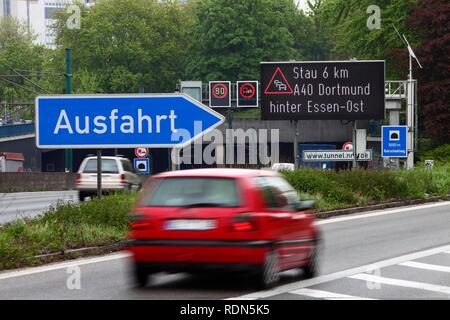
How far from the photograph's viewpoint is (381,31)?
70062 millimetres

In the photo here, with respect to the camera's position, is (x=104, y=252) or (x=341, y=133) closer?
(x=104, y=252)

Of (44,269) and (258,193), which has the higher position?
(258,193)

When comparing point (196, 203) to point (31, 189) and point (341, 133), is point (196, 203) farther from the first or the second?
point (341, 133)

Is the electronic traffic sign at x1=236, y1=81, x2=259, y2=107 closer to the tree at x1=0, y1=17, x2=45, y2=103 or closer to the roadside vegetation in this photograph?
the roadside vegetation

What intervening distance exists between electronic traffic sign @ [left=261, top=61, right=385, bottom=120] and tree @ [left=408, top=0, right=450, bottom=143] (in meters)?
16.9

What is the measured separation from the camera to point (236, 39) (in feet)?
294

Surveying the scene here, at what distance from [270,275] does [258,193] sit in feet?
3.34

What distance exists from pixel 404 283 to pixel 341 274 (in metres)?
1.25

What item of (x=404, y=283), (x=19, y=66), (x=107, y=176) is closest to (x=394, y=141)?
(x=107, y=176)

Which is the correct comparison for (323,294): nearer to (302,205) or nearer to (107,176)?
(302,205)

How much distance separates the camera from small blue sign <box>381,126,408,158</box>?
4381 cm

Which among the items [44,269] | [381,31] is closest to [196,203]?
[44,269]

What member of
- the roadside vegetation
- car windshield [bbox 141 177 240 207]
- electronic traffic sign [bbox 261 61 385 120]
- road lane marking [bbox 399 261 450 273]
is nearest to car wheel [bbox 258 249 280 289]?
car windshield [bbox 141 177 240 207]
